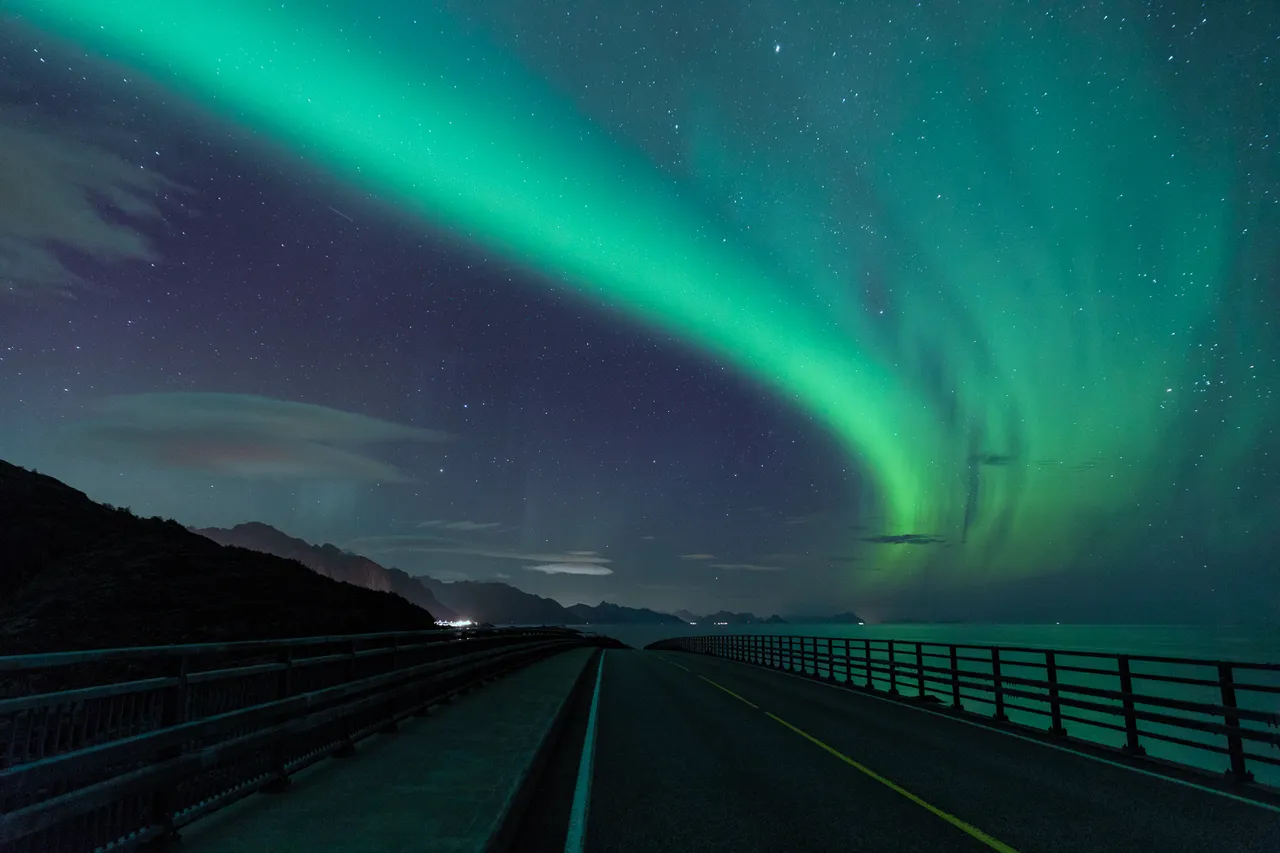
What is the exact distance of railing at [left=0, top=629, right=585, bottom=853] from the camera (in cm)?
463

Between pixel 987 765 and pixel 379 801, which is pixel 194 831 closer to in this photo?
pixel 379 801

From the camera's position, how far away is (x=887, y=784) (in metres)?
9.64

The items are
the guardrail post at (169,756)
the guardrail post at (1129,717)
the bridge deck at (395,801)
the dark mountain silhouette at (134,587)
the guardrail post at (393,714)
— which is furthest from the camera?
the dark mountain silhouette at (134,587)

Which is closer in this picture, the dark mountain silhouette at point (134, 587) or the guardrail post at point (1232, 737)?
the guardrail post at point (1232, 737)

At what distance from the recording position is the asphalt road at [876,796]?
7.38 meters

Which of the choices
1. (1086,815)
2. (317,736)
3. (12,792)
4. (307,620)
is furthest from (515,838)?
(307,620)

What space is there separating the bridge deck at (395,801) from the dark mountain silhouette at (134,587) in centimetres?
5278

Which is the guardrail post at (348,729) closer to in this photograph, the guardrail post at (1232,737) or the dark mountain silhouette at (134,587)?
the guardrail post at (1232,737)

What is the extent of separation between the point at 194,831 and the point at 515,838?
8.17ft

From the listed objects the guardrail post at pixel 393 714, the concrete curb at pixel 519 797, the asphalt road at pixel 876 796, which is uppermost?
the guardrail post at pixel 393 714

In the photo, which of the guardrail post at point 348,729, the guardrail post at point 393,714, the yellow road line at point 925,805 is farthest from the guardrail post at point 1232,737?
the guardrail post at point 393,714

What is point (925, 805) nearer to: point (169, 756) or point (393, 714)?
point (169, 756)

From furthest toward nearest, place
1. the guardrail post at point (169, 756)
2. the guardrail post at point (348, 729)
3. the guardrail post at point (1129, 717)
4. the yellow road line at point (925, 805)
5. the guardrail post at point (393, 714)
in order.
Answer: the guardrail post at point (1129, 717) < the guardrail post at point (393, 714) < the guardrail post at point (348, 729) < the yellow road line at point (925, 805) < the guardrail post at point (169, 756)

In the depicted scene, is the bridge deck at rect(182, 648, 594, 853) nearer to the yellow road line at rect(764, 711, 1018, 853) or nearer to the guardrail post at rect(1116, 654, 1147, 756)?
the yellow road line at rect(764, 711, 1018, 853)
